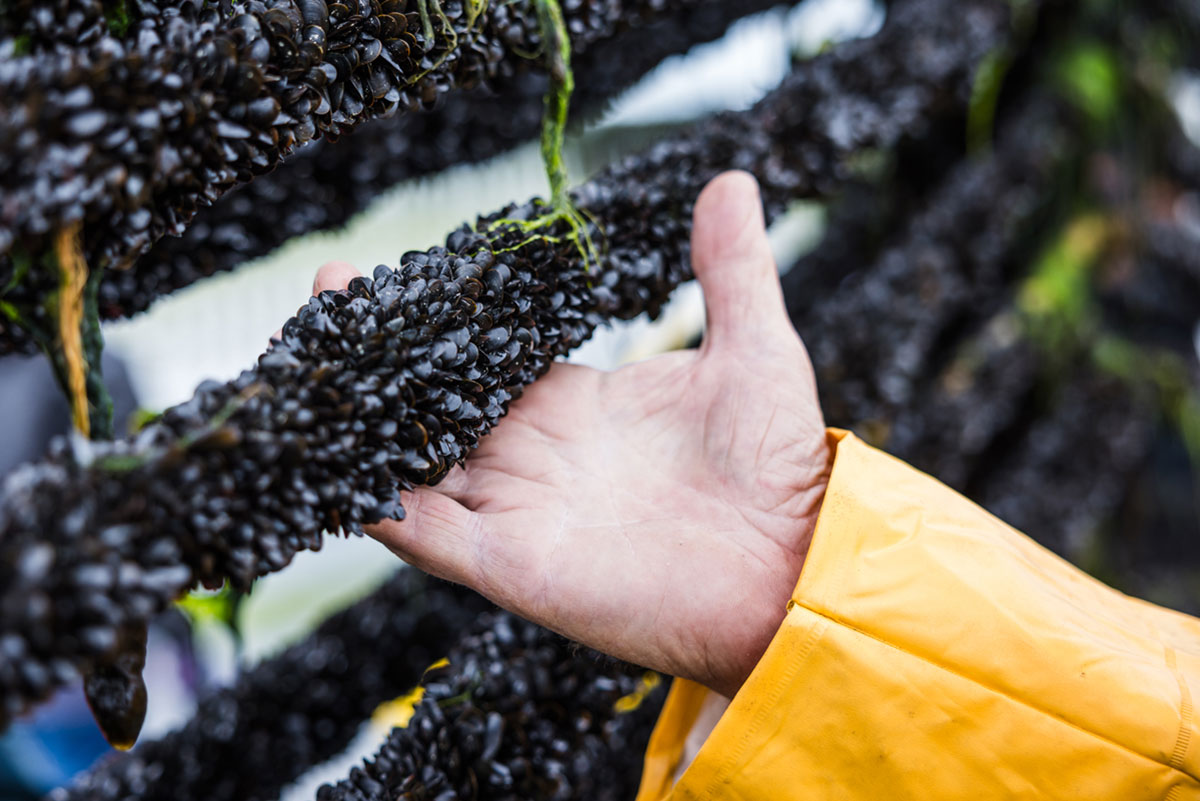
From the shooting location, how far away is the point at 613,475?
559mm

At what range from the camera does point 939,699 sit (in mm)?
458

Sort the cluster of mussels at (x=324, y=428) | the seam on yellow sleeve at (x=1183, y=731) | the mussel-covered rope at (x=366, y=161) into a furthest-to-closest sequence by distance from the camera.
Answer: the mussel-covered rope at (x=366, y=161)
the seam on yellow sleeve at (x=1183, y=731)
the cluster of mussels at (x=324, y=428)

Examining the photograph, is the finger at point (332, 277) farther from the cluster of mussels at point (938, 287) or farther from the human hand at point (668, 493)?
the cluster of mussels at point (938, 287)

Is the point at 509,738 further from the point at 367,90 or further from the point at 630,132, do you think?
the point at 630,132

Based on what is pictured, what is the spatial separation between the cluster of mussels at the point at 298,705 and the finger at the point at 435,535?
23cm

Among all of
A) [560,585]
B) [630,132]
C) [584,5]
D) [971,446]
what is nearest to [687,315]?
[630,132]

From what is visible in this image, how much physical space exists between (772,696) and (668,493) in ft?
0.55

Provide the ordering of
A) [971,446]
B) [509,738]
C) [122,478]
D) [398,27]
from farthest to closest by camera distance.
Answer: [971,446] < [509,738] < [398,27] < [122,478]

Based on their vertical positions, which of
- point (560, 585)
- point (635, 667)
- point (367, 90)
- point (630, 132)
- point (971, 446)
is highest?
point (367, 90)

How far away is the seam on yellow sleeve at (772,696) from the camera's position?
18.2 inches

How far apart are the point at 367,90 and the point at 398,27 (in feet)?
0.14

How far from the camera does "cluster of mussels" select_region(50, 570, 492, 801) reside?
688mm

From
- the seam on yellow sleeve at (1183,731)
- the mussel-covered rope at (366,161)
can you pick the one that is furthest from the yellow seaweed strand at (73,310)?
the seam on yellow sleeve at (1183,731)

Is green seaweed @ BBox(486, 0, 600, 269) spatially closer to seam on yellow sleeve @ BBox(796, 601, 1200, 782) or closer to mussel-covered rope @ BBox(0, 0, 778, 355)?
mussel-covered rope @ BBox(0, 0, 778, 355)
